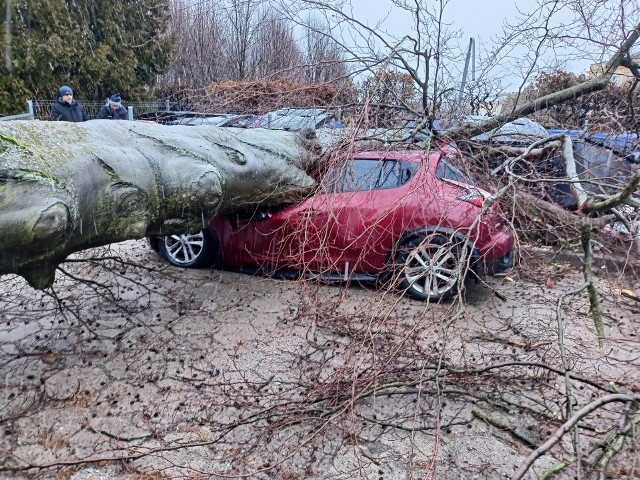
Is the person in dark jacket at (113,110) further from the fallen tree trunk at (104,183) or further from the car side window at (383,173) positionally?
the car side window at (383,173)

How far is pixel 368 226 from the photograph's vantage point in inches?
190

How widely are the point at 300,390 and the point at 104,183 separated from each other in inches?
76.4

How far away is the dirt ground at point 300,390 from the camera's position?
2967 millimetres

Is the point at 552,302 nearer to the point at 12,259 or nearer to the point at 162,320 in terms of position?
the point at 162,320

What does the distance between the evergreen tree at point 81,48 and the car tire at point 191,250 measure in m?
9.69

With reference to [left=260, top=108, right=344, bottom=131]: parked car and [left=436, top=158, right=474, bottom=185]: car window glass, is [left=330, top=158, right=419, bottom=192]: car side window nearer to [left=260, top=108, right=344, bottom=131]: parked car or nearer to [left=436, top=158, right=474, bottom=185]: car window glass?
[left=436, top=158, right=474, bottom=185]: car window glass

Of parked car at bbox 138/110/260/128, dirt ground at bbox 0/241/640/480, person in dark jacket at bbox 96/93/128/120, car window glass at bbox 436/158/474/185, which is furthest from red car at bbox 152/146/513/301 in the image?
person in dark jacket at bbox 96/93/128/120

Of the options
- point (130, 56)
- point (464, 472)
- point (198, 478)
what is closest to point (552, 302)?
point (464, 472)

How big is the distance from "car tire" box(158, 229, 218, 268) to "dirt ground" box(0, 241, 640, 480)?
39.7 inches

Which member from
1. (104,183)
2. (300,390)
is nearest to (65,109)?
(104,183)

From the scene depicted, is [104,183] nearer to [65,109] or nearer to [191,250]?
[191,250]

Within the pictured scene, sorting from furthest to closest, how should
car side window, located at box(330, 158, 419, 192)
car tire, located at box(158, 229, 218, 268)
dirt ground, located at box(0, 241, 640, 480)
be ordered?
car tire, located at box(158, 229, 218, 268) → car side window, located at box(330, 158, 419, 192) → dirt ground, located at box(0, 241, 640, 480)

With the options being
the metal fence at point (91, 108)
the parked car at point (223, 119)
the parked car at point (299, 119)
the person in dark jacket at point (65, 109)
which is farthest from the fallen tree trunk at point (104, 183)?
the metal fence at point (91, 108)

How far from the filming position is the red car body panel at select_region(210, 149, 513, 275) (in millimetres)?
4262
